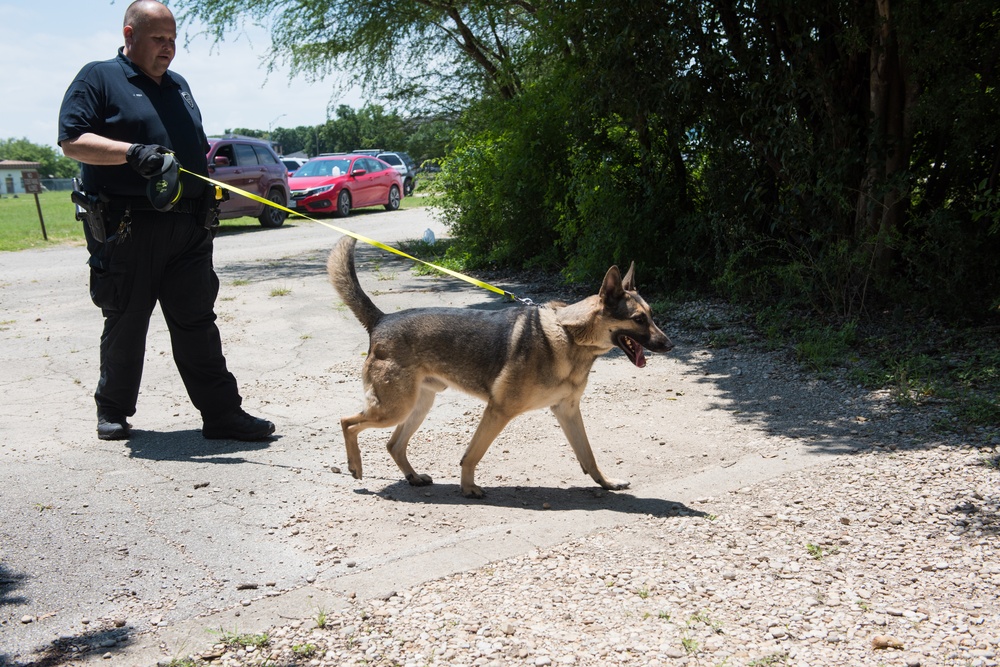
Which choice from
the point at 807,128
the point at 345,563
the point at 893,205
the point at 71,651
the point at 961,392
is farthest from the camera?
the point at 807,128

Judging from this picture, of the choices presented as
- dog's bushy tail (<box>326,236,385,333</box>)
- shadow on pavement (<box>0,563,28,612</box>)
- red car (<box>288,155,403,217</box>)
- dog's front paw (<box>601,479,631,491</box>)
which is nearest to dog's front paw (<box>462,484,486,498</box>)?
dog's front paw (<box>601,479,631,491</box>)

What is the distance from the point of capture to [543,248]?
42.1ft

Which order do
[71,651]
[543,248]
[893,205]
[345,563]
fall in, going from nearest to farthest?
[71,651]
[345,563]
[893,205]
[543,248]

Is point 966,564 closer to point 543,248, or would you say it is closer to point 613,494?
point 613,494

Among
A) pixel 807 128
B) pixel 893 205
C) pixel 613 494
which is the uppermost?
pixel 807 128

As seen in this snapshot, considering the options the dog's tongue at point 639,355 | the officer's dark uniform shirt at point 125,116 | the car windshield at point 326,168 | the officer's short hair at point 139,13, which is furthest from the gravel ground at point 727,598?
the car windshield at point 326,168

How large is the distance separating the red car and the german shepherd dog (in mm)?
19253

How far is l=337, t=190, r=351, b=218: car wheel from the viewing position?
945 inches

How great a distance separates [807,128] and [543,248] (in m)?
4.87

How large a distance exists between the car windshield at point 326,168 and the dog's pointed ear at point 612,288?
68.1 ft

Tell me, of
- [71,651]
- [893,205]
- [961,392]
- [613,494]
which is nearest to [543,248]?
[893,205]

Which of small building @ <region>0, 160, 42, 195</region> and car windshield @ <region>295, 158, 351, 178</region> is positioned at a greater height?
small building @ <region>0, 160, 42, 195</region>

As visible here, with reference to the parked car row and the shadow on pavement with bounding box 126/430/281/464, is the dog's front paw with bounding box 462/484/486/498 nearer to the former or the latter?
the shadow on pavement with bounding box 126/430/281/464

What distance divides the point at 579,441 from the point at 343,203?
2027 centimetres
